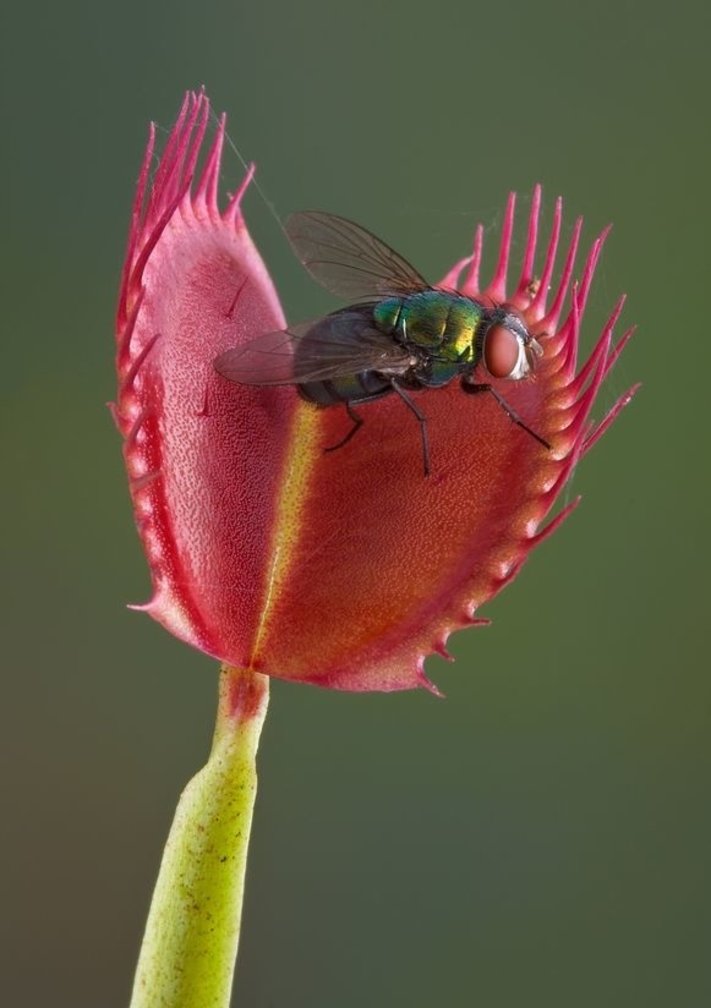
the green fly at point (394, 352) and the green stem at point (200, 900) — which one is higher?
the green fly at point (394, 352)

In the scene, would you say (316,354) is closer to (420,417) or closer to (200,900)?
(420,417)

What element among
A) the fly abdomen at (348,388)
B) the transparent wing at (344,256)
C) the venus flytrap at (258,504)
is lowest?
the venus flytrap at (258,504)

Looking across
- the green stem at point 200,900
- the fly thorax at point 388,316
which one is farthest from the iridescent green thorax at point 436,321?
the green stem at point 200,900

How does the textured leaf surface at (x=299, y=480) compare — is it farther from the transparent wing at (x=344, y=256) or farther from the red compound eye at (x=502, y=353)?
the transparent wing at (x=344, y=256)

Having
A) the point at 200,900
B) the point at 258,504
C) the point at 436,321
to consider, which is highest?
the point at 436,321

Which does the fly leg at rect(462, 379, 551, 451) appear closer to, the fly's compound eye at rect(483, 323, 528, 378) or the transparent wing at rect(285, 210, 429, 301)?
the fly's compound eye at rect(483, 323, 528, 378)

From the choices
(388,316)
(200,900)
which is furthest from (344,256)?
(200,900)

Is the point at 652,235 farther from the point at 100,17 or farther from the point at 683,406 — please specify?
the point at 100,17

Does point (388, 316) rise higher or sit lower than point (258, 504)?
higher
